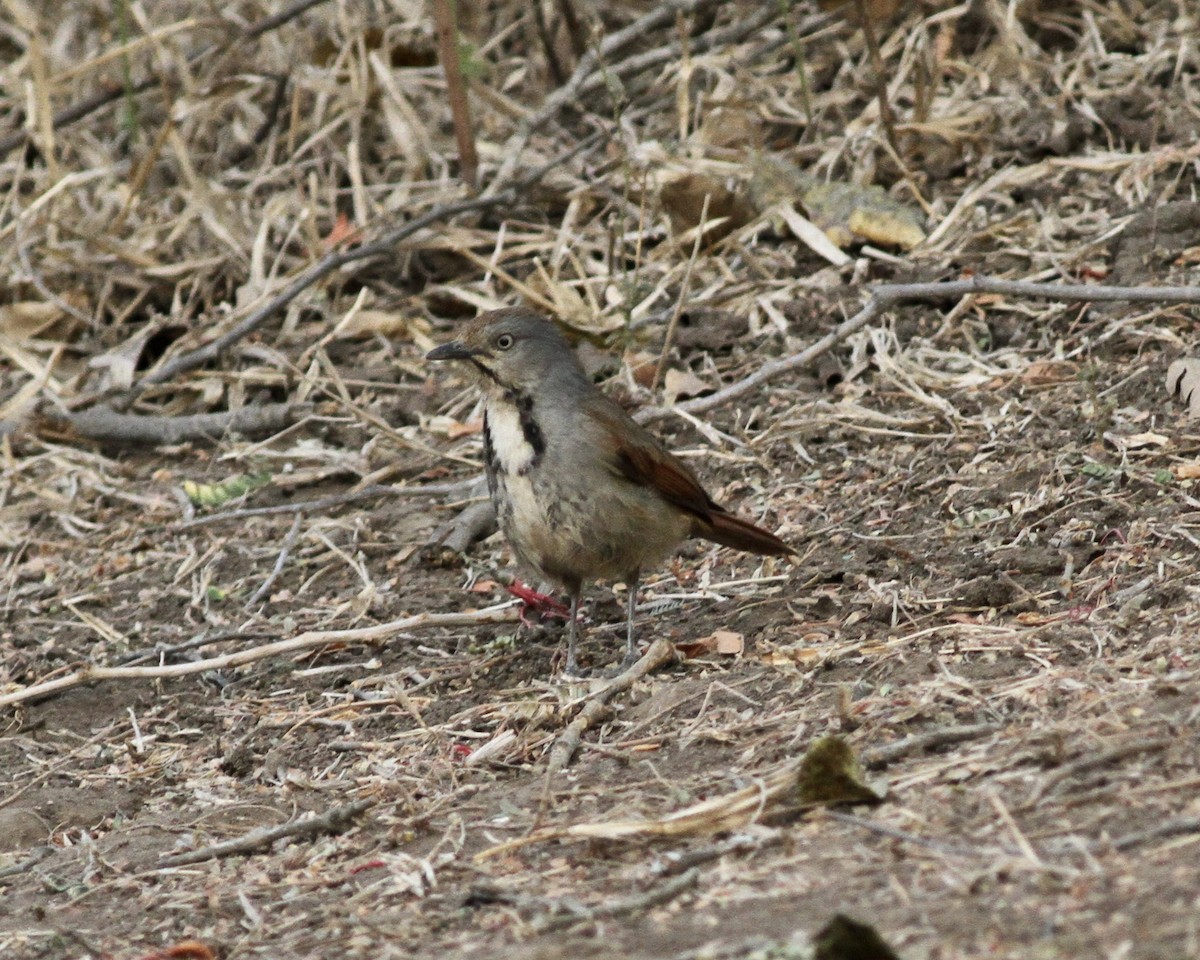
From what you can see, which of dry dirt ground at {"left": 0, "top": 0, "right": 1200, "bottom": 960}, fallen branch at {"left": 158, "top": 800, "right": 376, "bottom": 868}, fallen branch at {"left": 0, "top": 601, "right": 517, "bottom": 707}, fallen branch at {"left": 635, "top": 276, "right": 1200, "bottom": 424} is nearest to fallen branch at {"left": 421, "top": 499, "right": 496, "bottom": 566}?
dry dirt ground at {"left": 0, "top": 0, "right": 1200, "bottom": 960}

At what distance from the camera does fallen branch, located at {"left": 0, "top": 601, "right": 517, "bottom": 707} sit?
5461 mm

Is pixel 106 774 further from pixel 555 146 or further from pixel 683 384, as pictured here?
pixel 555 146

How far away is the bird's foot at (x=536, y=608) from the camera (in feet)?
19.3

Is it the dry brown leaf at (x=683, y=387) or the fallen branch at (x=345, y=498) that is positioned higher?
the dry brown leaf at (x=683, y=387)

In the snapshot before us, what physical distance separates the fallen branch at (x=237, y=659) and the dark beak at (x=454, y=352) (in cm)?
90

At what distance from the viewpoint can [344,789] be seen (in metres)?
4.92

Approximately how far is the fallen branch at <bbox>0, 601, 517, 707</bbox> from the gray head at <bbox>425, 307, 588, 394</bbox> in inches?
32.3

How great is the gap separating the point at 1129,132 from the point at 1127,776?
15.5 ft

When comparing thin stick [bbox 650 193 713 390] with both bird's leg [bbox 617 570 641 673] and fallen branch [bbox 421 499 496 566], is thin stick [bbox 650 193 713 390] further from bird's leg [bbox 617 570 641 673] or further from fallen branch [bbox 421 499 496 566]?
bird's leg [bbox 617 570 641 673]

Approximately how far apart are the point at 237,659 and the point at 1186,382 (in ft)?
11.1

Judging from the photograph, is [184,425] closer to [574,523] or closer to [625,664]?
[574,523]

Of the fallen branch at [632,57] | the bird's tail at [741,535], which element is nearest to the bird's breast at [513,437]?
the bird's tail at [741,535]

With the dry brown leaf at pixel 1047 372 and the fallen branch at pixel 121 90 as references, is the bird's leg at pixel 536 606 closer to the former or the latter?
the dry brown leaf at pixel 1047 372

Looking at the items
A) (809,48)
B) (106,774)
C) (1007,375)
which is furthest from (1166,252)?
(106,774)
